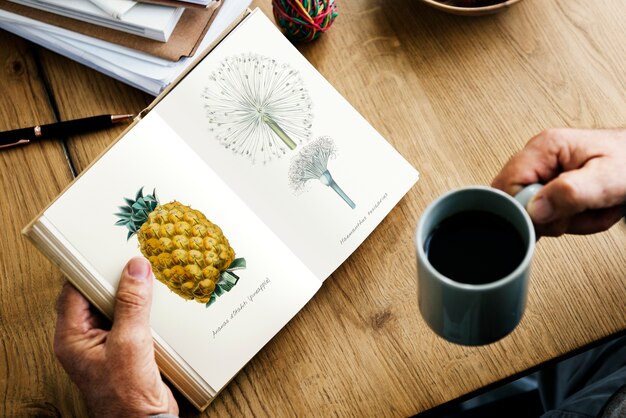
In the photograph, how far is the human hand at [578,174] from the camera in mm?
700

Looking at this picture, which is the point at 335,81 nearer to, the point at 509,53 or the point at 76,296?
the point at 509,53

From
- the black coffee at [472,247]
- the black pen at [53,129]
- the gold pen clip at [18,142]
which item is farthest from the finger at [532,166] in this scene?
the gold pen clip at [18,142]

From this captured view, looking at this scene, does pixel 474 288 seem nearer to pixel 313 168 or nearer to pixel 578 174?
pixel 578 174

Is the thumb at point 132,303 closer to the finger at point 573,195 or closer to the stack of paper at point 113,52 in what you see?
the stack of paper at point 113,52

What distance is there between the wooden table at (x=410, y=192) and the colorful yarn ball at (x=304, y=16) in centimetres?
4

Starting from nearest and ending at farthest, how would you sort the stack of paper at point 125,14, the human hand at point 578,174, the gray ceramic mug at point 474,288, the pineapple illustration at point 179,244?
the gray ceramic mug at point 474,288 → the human hand at point 578,174 → the pineapple illustration at point 179,244 → the stack of paper at point 125,14

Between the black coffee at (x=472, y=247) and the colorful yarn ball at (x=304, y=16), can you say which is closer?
the black coffee at (x=472, y=247)

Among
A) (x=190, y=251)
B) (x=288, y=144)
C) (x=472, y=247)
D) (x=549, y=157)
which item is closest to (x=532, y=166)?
(x=549, y=157)

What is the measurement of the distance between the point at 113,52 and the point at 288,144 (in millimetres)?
278

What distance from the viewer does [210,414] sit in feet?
2.69

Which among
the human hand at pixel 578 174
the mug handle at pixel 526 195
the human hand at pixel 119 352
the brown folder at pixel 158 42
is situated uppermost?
the brown folder at pixel 158 42

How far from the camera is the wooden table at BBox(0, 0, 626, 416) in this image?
819 mm

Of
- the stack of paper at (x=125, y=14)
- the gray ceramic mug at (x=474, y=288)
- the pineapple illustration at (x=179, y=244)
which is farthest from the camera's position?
the stack of paper at (x=125, y=14)

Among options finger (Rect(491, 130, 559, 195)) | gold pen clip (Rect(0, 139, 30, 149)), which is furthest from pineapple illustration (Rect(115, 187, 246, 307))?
finger (Rect(491, 130, 559, 195))
